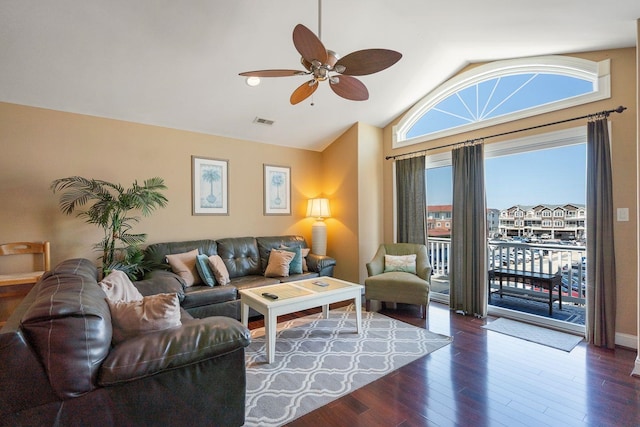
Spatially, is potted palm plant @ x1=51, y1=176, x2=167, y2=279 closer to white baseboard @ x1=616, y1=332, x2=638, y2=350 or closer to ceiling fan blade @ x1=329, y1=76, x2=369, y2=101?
ceiling fan blade @ x1=329, y1=76, x2=369, y2=101

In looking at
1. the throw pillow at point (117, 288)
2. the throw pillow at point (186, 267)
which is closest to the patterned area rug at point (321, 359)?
the throw pillow at point (186, 267)

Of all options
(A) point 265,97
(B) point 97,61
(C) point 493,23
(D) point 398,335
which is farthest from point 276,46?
(D) point 398,335

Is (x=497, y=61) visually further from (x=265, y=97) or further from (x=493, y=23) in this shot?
(x=265, y=97)

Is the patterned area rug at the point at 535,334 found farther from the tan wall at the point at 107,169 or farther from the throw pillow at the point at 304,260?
the tan wall at the point at 107,169

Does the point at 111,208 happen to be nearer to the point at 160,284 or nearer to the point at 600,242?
the point at 160,284

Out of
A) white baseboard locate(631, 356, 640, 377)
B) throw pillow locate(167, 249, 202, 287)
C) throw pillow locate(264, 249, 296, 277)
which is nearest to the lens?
white baseboard locate(631, 356, 640, 377)

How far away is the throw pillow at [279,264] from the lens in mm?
4059

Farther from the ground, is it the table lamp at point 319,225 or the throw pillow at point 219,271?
the table lamp at point 319,225

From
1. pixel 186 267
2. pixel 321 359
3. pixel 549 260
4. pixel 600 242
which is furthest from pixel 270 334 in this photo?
pixel 549 260

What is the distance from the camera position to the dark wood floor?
1893mm

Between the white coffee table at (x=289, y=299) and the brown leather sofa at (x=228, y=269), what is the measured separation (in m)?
0.48

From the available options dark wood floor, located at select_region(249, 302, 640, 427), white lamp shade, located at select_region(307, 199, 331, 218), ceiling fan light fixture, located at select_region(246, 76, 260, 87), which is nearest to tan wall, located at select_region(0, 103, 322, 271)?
white lamp shade, located at select_region(307, 199, 331, 218)

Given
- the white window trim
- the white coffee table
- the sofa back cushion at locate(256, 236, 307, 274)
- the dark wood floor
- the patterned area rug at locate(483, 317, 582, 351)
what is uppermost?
the white window trim

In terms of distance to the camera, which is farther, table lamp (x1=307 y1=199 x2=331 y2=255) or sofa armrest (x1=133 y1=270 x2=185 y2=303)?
table lamp (x1=307 y1=199 x2=331 y2=255)
